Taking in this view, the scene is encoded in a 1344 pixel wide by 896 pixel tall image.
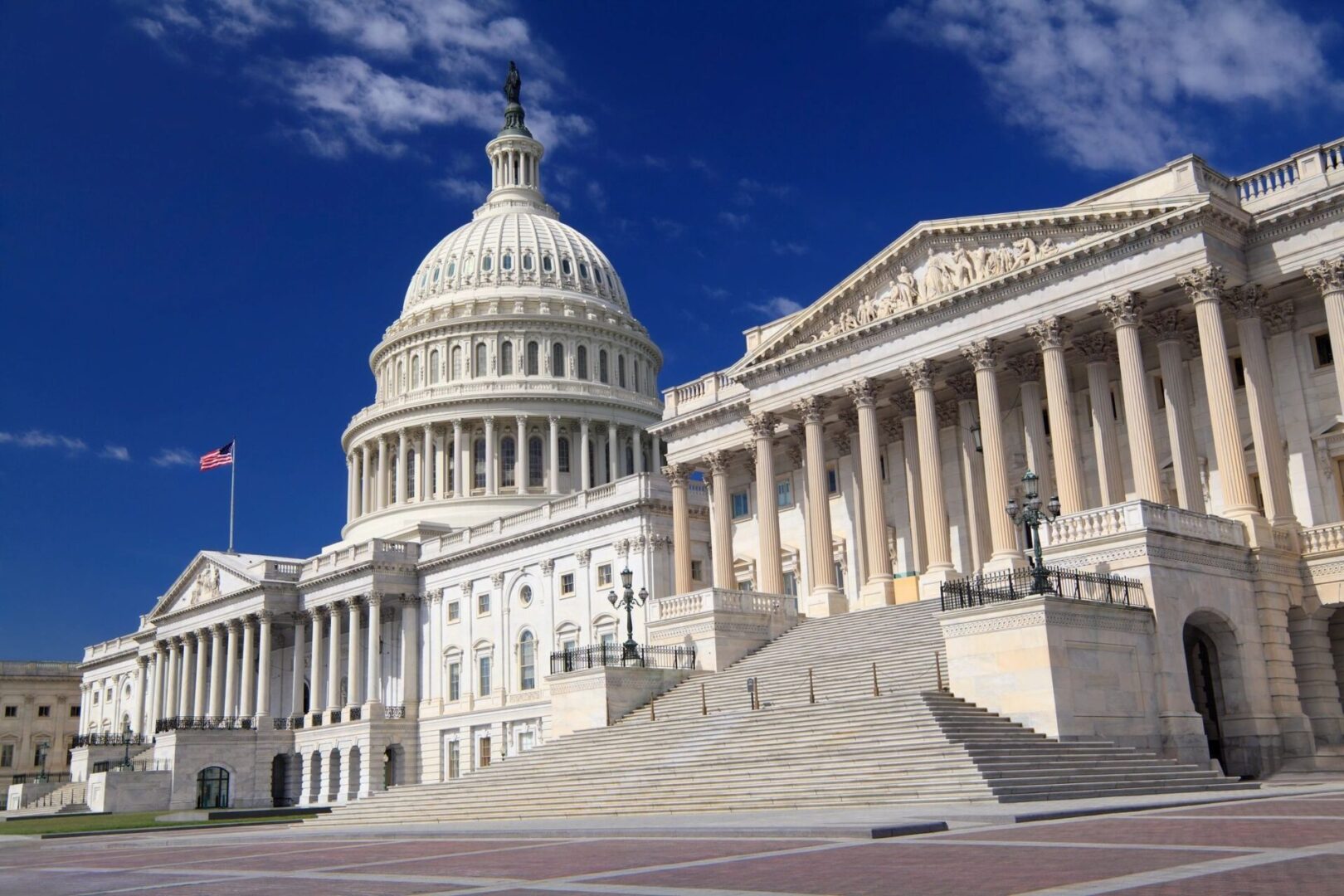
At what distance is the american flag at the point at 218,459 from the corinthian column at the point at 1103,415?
7116 centimetres

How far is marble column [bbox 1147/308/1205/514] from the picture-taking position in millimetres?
43469

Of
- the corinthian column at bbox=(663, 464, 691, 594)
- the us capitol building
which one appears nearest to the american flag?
the us capitol building

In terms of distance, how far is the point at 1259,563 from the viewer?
40.0m

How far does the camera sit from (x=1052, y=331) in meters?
46.8

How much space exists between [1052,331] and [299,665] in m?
69.0

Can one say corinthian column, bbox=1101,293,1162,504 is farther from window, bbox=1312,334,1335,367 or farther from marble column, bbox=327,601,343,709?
marble column, bbox=327,601,343,709

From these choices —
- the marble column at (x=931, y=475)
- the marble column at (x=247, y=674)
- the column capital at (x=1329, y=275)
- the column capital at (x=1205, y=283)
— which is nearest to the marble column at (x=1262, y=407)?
the column capital at (x=1205, y=283)

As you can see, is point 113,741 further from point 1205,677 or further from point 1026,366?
point 1205,677

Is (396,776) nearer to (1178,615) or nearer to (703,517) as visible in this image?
(703,517)

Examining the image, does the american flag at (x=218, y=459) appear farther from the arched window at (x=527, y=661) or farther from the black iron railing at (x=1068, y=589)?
the black iron railing at (x=1068, y=589)

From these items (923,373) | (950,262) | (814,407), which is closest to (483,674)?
(814,407)

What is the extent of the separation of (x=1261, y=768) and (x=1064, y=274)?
707 inches

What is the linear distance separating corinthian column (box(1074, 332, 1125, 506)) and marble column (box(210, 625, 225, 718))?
73.3 metres

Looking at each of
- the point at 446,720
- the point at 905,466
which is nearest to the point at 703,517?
the point at 905,466
